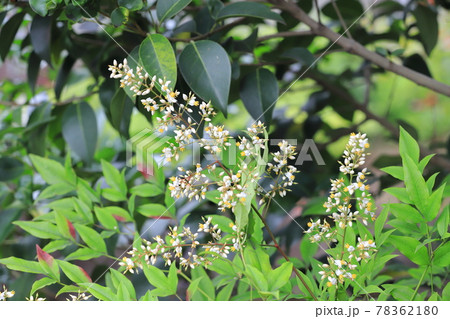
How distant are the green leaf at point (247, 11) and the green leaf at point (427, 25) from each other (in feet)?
0.91

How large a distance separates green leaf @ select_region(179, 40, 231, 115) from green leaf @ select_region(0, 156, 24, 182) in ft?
1.15

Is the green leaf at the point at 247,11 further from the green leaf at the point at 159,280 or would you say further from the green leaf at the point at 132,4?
the green leaf at the point at 159,280

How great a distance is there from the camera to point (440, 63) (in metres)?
1.73

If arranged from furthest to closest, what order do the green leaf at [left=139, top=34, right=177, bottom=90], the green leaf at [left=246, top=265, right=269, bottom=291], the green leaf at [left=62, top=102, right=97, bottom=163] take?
the green leaf at [left=62, top=102, right=97, bottom=163], the green leaf at [left=139, top=34, right=177, bottom=90], the green leaf at [left=246, top=265, right=269, bottom=291]

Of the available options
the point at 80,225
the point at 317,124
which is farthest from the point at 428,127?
the point at 80,225

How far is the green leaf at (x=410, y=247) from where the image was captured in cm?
32

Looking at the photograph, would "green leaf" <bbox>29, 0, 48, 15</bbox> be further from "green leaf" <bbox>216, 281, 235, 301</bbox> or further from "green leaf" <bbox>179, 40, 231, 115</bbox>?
"green leaf" <bbox>216, 281, 235, 301</bbox>

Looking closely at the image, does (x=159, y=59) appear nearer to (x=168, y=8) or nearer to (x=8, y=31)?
(x=168, y=8)

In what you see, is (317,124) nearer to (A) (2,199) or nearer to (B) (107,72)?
(B) (107,72)

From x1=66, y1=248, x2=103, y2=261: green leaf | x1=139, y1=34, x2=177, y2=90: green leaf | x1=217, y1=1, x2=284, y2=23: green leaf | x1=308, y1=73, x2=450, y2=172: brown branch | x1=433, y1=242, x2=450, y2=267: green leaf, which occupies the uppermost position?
x1=217, y1=1, x2=284, y2=23: green leaf

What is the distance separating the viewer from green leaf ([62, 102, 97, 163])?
2.01 ft

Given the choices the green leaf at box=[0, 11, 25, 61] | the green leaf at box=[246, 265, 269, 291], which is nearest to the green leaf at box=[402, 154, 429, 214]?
the green leaf at box=[246, 265, 269, 291]

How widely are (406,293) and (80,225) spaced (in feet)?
0.89

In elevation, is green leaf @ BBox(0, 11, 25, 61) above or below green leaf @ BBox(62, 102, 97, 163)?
above
